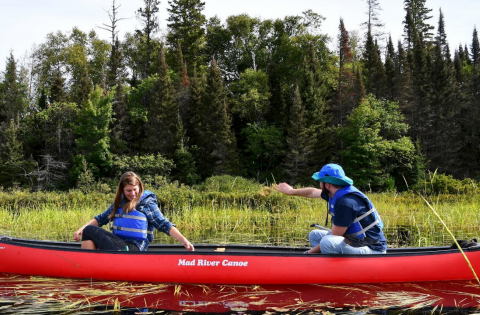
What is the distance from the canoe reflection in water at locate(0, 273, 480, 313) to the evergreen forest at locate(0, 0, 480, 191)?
80.2ft

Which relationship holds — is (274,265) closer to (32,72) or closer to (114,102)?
(114,102)

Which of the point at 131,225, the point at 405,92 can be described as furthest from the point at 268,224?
the point at 405,92

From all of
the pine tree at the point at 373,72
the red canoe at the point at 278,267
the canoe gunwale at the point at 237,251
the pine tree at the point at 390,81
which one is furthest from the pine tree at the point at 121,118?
the red canoe at the point at 278,267

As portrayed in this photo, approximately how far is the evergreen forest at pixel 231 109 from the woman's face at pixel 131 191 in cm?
2468

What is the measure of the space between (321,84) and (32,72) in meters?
28.6

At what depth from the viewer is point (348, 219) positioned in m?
5.43

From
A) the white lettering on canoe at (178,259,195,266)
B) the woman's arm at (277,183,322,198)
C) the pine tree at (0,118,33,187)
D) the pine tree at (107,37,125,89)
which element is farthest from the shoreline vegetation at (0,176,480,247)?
the pine tree at (107,37,125,89)

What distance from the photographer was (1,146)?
3700cm

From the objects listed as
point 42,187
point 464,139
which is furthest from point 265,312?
point 464,139

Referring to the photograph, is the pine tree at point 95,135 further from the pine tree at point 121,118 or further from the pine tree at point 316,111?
the pine tree at point 316,111

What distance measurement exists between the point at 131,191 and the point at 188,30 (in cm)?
4134

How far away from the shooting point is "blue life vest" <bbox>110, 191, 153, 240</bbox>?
5883 millimetres

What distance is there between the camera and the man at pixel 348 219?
5.43m

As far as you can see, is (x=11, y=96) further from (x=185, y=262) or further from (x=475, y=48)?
(x=475, y=48)
